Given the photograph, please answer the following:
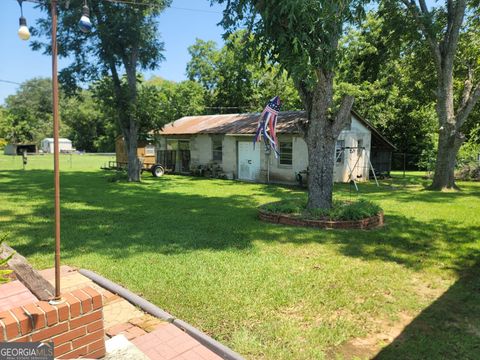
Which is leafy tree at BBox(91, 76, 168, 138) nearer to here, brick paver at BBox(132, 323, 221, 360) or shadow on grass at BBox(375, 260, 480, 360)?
brick paver at BBox(132, 323, 221, 360)

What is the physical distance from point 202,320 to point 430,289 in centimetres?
319

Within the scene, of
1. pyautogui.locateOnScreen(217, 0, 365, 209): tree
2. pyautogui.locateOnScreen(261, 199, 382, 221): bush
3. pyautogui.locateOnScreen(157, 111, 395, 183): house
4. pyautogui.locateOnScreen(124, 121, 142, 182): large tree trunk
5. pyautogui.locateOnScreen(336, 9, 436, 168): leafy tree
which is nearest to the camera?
pyautogui.locateOnScreen(217, 0, 365, 209): tree

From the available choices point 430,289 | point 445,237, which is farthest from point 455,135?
point 430,289

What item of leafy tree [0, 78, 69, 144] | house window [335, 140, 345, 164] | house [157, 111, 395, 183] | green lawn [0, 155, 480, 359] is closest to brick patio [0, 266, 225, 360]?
green lawn [0, 155, 480, 359]

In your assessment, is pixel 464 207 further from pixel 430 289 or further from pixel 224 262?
pixel 224 262

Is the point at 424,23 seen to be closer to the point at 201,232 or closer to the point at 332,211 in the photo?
the point at 332,211

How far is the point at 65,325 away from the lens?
2.98 meters

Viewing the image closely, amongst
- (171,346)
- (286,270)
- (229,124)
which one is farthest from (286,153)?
(171,346)

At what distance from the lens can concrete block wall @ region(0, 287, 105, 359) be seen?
8.89ft

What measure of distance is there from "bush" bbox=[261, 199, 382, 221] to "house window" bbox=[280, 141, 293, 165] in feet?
28.1

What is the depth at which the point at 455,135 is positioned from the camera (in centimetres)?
1570

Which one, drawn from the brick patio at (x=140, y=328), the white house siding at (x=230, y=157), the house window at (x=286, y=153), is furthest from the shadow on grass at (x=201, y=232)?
the white house siding at (x=230, y=157)

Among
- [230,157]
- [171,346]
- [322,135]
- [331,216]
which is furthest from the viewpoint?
[230,157]

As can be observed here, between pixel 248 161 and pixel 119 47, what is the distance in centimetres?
863
